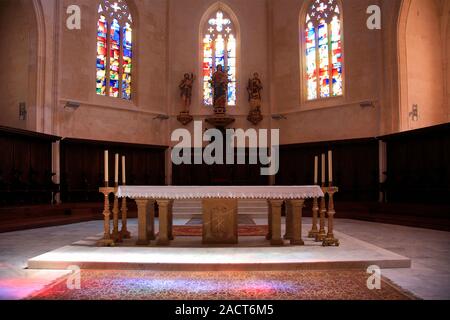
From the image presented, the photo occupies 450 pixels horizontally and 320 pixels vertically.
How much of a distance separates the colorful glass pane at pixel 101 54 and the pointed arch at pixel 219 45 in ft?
13.1

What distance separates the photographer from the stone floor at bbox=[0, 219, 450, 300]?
4.54m

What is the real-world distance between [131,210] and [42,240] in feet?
20.7

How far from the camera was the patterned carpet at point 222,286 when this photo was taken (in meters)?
4.18

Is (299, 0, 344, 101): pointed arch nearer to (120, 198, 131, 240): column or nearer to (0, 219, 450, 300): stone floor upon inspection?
(0, 219, 450, 300): stone floor

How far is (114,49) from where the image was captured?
17.0 metres

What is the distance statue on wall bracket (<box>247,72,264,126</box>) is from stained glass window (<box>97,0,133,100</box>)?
196 inches

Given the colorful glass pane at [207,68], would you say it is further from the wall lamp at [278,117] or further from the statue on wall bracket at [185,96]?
the wall lamp at [278,117]

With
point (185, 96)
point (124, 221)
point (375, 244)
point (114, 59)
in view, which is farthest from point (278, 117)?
point (124, 221)

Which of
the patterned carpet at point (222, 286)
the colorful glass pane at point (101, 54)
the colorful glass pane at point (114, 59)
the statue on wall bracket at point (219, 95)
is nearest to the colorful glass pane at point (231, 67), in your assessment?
the statue on wall bracket at point (219, 95)

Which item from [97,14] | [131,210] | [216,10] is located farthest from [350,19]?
[131,210]

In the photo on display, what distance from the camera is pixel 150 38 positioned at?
58.1 feet
